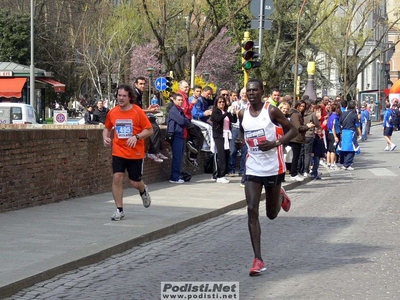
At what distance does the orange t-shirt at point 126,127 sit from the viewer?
1205 centimetres

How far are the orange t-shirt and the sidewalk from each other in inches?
35.3

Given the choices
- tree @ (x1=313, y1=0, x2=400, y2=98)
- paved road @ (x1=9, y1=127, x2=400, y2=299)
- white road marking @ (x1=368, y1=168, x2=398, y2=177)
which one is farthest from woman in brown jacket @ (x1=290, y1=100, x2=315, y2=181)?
tree @ (x1=313, y1=0, x2=400, y2=98)

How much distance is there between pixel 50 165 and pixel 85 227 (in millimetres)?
2871

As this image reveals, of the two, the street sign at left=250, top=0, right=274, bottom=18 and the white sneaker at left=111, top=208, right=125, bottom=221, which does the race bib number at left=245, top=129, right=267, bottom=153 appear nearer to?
the white sneaker at left=111, top=208, right=125, bottom=221

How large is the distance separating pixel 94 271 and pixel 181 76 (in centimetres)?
2812

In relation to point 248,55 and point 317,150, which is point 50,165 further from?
point 317,150

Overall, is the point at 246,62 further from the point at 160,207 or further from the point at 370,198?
the point at 160,207

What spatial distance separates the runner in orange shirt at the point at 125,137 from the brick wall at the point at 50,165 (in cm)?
159

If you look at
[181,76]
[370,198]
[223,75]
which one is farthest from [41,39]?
[370,198]

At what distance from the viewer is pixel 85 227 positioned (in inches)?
451

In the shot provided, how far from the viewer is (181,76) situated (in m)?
36.8

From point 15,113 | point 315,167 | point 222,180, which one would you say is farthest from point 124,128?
point 15,113

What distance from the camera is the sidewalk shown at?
28.8 feet

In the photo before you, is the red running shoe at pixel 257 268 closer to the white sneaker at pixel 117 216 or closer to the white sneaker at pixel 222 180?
the white sneaker at pixel 117 216
